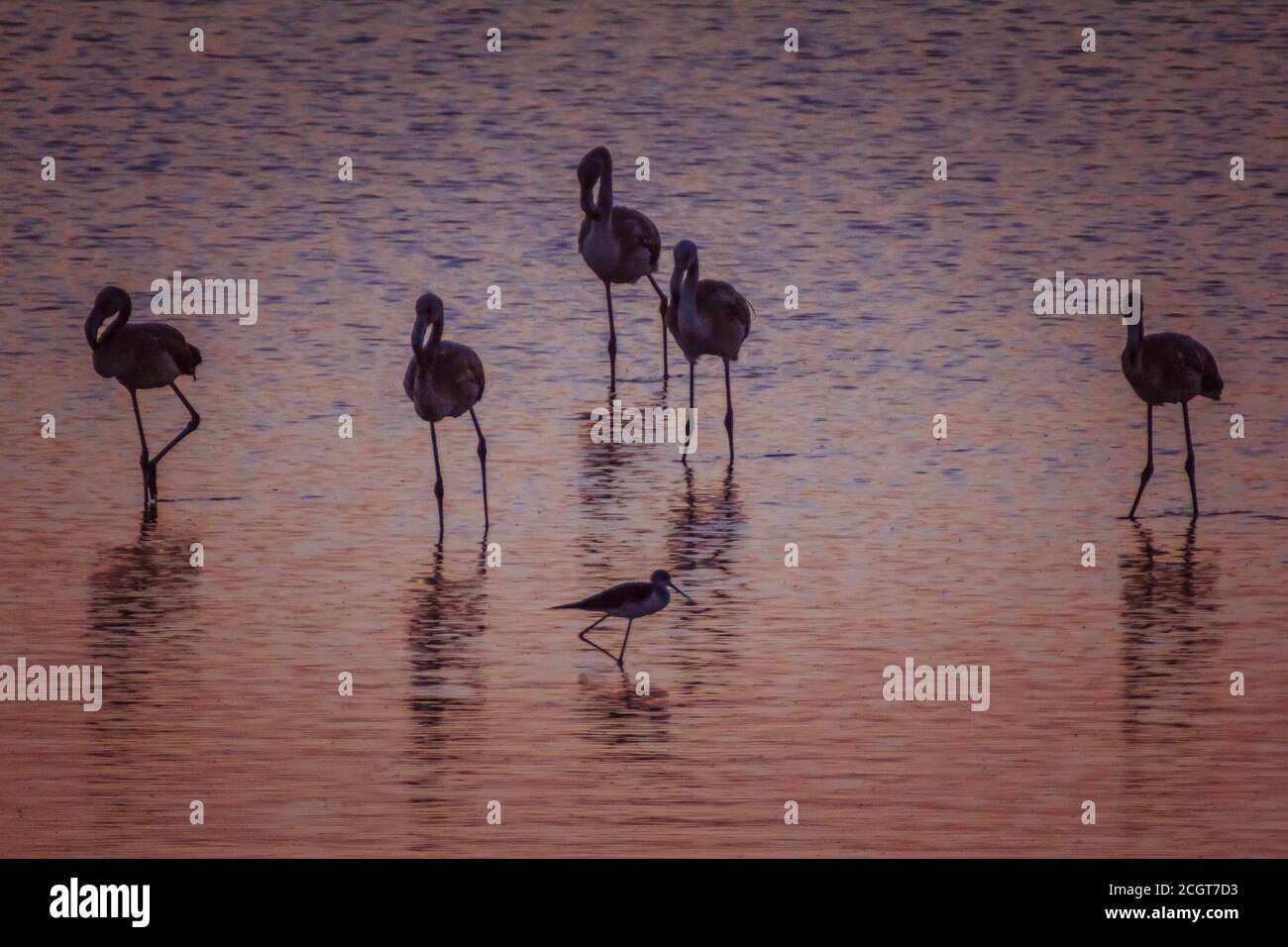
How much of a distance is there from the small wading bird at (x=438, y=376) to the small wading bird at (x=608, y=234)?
11.7 feet

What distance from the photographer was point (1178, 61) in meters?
25.5

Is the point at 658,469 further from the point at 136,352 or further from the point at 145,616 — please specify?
the point at 145,616

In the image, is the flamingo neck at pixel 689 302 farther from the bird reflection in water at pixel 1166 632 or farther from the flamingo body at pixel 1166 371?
the bird reflection in water at pixel 1166 632

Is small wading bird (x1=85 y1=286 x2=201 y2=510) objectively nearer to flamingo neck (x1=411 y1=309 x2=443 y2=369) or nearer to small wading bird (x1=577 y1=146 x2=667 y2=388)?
flamingo neck (x1=411 y1=309 x2=443 y2=369)

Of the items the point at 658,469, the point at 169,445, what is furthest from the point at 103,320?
the point at 658,469

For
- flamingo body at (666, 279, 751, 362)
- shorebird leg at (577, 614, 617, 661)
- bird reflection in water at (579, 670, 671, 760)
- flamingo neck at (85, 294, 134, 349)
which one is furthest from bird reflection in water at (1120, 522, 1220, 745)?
flamingo neck at (85, 294, 134, 349)

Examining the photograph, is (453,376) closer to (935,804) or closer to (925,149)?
(935,804)

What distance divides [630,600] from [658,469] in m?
3.39

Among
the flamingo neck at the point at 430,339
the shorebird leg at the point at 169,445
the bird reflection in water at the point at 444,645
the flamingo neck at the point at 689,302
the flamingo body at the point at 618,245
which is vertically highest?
the flamingo body at the point at 618,245

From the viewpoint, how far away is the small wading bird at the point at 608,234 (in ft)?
53.0

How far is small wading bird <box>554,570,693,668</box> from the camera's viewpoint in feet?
32.3

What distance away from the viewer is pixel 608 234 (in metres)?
16.2

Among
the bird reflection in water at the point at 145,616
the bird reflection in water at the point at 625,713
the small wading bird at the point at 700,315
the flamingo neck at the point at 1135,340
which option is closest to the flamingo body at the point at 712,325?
the small wading bird at the point at 700,315

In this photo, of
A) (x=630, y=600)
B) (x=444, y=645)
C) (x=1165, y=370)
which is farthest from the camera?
(x=1165, y=370)
